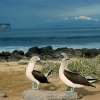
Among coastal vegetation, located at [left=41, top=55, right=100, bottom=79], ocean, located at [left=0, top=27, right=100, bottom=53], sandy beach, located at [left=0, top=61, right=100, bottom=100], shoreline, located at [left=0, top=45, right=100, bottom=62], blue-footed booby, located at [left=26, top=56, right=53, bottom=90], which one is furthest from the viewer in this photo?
ocean, located at [left=0, top=27, right=100, bottom=53]

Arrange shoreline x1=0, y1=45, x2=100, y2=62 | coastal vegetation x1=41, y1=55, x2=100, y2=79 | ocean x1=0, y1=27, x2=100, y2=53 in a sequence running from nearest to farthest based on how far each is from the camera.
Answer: coastal vegetation x1=41, y1=55, x2=100, y2=79 < shoreline x1=0, y1=45, x2=100, y2=62 < ocean x1=0, y1=27, x2=100, y2=53

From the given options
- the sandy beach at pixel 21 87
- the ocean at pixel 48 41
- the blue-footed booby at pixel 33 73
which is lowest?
the ocean at pixel 48 41

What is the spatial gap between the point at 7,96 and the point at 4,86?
1875 millimetres

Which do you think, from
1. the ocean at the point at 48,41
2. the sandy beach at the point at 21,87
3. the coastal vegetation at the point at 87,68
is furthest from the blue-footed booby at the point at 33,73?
the ocean at the point at 48,41

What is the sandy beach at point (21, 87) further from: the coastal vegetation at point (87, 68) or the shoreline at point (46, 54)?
the shoreline at point (46, 54)

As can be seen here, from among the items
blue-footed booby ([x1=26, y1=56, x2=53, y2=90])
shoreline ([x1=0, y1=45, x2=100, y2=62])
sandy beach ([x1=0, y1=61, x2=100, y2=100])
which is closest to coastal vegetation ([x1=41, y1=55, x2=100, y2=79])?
sandy beach ([x1=0, y1=61, x2=100, y2=100])

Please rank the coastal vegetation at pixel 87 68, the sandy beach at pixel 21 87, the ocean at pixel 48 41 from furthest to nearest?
the ocean at pixel 48 41 < the coastal vegetation at pixel 87 68 < the sandy beach at pixel 21 87

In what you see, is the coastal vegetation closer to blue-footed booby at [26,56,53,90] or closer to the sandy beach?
the sandy beach

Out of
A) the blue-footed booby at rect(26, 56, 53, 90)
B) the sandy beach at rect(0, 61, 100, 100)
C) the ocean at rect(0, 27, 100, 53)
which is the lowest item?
the ocean at rect(0, 27, 100, 53)

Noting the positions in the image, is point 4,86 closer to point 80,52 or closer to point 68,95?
point 68,95

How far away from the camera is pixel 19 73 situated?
591 inches

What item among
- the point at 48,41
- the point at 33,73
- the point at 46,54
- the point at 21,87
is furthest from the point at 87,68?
the point at 48,41

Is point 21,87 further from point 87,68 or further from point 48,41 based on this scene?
point 48,41

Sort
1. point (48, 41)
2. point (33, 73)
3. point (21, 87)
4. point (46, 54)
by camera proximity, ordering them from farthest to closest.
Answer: point (48, 41)
point (46, 54)
point (21, 87)
point (33, 73)
